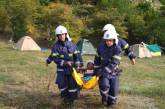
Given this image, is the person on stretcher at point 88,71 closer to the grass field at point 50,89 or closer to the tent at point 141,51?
the grass field at point 50,89

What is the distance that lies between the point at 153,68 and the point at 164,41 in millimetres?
6193

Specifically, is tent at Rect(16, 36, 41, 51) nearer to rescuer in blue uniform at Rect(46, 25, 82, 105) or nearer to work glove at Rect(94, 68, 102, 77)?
rescuer in blue uniform at Rect(46, 25, 82, 105)

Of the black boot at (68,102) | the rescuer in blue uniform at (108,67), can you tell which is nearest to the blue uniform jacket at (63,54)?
the rescuer in blue uniform at (108,67)

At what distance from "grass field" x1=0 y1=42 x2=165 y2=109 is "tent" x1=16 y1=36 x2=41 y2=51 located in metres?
4.43

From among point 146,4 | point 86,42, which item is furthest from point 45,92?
point 146,4

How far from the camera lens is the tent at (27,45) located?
59.3ft

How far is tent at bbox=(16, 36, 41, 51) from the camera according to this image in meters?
18.1

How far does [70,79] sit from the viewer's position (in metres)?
7.93

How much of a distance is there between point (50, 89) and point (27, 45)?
904cm

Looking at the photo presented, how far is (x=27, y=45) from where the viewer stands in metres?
18.2

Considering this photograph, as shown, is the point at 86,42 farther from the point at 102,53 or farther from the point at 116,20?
the point at 102,53

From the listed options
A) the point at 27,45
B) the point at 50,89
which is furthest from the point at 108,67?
the point at 27,45

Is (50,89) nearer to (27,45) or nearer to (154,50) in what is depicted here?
(27,45)

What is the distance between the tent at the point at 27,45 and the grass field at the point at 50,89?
4430 mm
